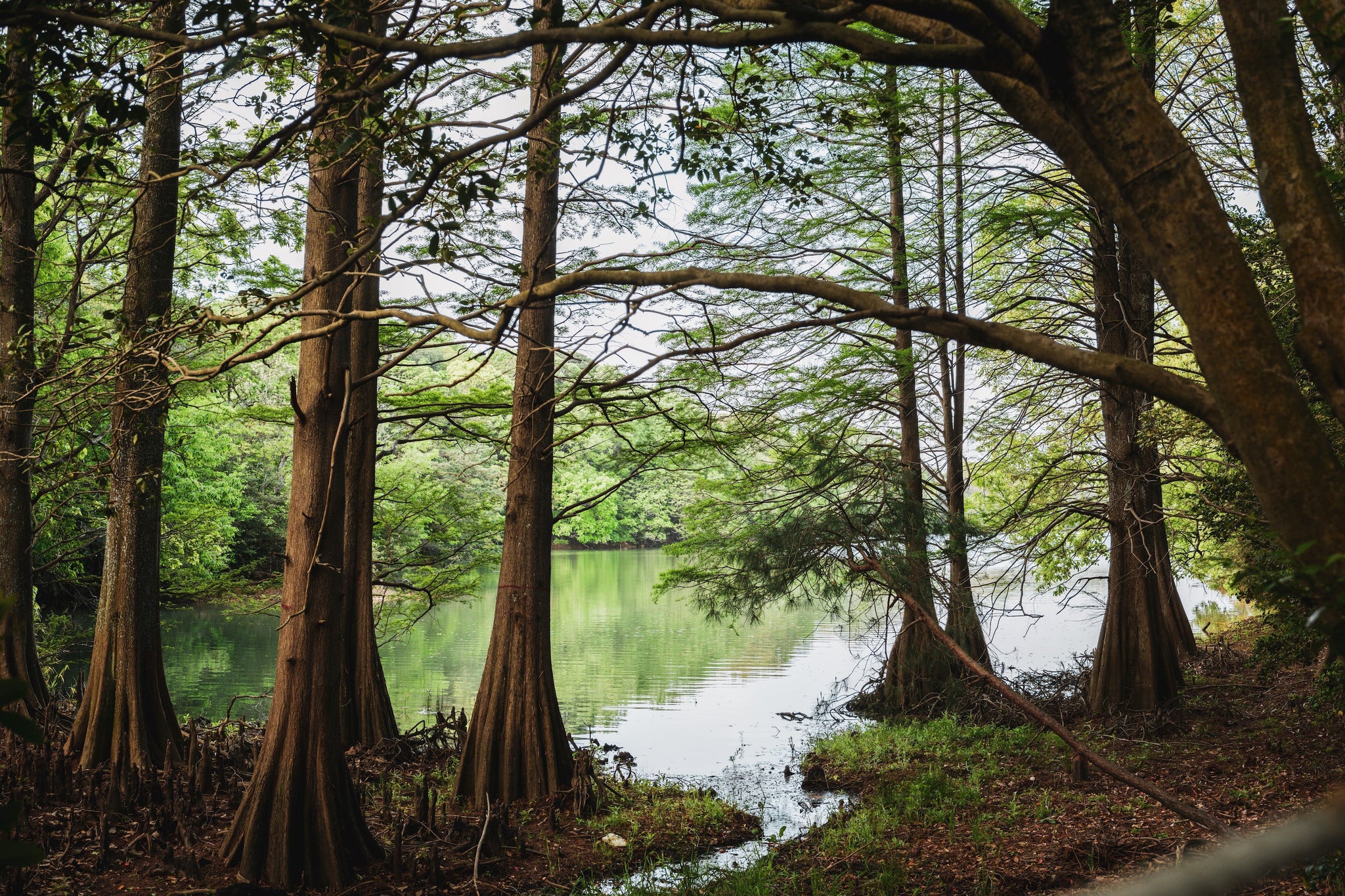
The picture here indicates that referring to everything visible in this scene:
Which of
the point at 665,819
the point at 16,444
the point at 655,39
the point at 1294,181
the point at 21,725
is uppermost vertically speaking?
the point at 655,39

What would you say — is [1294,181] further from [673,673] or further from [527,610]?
[673,673]

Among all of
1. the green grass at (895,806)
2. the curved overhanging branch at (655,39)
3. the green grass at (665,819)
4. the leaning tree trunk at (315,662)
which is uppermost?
the curved overhanging branch at (655,39)

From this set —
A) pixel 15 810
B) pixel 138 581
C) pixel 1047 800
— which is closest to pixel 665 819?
pixel 1047 800

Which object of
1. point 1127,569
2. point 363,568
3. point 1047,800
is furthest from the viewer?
point 1127,569

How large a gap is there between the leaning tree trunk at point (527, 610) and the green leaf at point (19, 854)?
6.50 metres

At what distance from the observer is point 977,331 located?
3.15 m

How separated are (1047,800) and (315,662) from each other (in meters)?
5.40

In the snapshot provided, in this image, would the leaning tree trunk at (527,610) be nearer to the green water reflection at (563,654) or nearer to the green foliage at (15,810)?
the green water reflection at (563,654)

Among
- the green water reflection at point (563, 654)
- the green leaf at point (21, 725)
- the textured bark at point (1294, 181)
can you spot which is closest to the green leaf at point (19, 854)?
the green leaf at point (21, 725)

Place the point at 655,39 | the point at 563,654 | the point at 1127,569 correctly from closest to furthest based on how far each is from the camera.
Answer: the point at 655,39 → the point at 1127,569 → the point at 563,654

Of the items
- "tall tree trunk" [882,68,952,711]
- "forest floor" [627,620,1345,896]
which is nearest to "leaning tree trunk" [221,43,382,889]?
"forest floor" [627,620,1345,896]

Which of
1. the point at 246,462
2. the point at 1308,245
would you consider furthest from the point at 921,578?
the point at 246,462

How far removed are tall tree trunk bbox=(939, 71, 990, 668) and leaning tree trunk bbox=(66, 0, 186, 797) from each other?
822 cm

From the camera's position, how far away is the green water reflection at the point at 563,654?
1513cm
